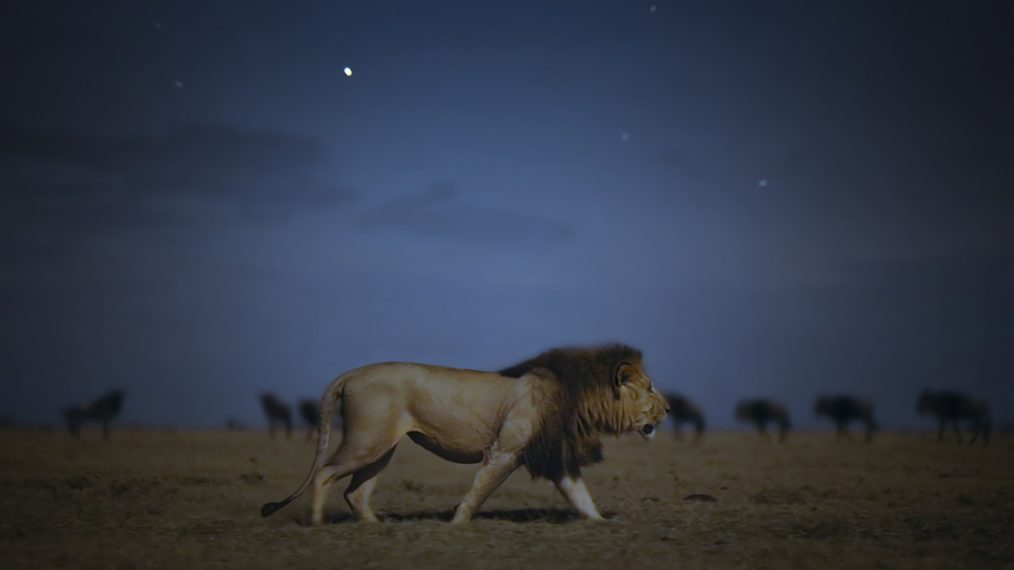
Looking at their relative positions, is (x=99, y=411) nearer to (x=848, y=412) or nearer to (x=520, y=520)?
Result: (x=520, y=520)

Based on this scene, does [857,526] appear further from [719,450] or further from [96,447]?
[96,447]

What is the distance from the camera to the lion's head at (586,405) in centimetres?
925

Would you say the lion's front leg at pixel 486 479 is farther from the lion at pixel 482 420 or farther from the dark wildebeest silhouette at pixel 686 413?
the dark wildebeest silhouette at pixel 686 413

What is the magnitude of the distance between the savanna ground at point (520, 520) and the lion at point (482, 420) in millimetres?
519

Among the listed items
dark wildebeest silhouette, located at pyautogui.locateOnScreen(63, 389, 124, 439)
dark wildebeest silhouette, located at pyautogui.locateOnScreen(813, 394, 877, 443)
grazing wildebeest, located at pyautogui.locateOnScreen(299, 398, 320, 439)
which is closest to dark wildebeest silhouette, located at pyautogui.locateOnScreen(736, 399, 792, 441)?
dark wildebeest silhouette, located at pyautogui.locateOnScreen(813, 394, 877, 443)

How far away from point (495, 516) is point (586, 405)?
72.9 inches

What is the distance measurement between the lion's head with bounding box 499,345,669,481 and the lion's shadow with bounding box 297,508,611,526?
2.44ft

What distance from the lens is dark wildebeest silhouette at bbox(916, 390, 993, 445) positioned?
3028 cm

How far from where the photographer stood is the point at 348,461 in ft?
29.5

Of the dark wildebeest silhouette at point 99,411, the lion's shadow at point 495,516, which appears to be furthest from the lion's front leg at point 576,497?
the dark wildebeest silhouette at point 99,411

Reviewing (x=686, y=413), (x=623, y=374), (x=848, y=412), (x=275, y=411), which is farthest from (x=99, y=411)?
(x=848, y=412)

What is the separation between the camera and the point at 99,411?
96.5 ft

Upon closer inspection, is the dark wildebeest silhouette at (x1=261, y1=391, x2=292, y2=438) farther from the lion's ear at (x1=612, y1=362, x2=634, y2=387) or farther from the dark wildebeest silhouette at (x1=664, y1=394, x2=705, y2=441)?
the lion's ear at (x1=612, y1=362, x2=634, y2=387)

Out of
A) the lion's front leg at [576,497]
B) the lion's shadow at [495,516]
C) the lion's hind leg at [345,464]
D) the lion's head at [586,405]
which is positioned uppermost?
the lion's head at [586,405]
